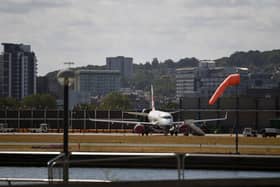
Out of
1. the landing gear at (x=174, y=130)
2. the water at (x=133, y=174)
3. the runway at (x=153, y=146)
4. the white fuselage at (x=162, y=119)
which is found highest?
the white fuselage at (x=162, y=119)

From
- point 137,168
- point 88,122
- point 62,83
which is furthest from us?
point 88,122

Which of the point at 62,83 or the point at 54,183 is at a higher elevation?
the point at 62,83

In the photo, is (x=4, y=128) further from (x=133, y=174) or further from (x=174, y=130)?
(x=133, y=174)

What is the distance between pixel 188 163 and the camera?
48.1 m

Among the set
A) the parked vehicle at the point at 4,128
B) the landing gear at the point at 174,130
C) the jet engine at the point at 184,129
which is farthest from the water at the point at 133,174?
the parked vehicle at the point at 4,128

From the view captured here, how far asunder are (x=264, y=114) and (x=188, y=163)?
8666 cm

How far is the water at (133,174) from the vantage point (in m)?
33.5

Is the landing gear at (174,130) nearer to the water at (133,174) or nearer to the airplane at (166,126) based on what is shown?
the airplane at (166,126)

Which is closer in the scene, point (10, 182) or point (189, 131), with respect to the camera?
point (10, 182)

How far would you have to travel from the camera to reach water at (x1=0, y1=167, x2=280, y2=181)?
33.5m

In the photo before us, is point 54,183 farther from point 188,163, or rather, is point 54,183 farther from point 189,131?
point 189,131

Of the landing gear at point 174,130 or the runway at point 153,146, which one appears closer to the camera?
the runway at point 153,146

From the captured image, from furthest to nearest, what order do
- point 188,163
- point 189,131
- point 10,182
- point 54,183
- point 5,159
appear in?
point 189,131, point 5,159, point 188,163, point 10,182, point 54,183

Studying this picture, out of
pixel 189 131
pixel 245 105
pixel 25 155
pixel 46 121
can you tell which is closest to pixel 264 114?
pixel 245 105
